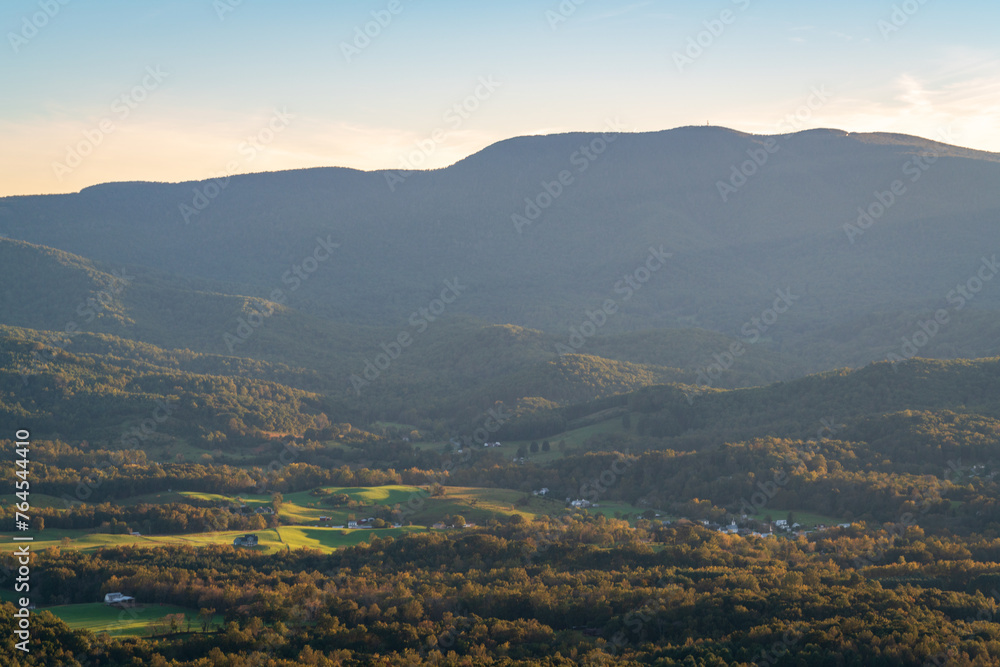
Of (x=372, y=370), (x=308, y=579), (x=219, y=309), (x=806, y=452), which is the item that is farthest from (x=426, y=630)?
(x=219, y=309)

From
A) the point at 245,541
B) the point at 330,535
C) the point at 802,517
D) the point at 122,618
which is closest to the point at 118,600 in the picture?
the point at 122,618

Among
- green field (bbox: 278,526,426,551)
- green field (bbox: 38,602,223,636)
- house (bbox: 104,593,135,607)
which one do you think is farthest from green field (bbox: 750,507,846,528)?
house (bbox: 104,593,135,607)

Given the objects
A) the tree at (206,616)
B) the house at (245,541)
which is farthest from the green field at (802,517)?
the tree at (206,616)

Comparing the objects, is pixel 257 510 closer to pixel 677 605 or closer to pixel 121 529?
pixel 121 529

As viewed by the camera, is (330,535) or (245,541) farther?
(330,535)

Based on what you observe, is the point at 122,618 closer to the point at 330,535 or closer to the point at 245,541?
the point at 245,541

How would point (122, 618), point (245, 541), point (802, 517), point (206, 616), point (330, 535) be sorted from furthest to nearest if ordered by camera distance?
point (802, 517)
point (330, 535)
point (245, 541)
point (122, 618)
point (206, 616)
